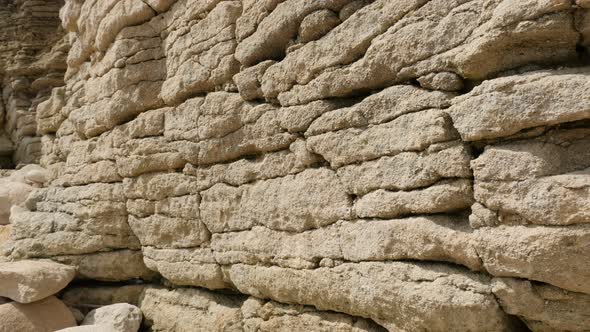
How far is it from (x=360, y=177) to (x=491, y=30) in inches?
59.5

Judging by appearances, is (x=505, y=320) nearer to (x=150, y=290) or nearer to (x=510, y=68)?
(x=510, y=68)

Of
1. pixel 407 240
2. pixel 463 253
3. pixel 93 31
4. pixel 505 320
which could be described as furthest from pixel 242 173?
pixel 93 31

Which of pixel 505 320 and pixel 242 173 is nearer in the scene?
pixel 505 320

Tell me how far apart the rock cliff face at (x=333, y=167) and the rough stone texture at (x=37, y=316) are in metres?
0.75

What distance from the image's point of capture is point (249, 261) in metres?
5.48

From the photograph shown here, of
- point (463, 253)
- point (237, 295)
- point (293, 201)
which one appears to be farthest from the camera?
point (237, 295)

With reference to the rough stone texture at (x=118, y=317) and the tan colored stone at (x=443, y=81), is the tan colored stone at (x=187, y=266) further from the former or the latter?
the tan colored stone at (x=443, y=81)

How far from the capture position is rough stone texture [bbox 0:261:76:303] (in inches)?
257

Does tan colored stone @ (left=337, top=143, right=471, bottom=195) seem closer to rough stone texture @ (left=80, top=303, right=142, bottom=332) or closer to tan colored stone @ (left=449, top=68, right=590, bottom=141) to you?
tan colored stone @ (left=449, top=68, right=590, bottom=141)

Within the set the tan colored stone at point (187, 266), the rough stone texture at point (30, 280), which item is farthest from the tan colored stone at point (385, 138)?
the rough stone texture at point (30, 280)

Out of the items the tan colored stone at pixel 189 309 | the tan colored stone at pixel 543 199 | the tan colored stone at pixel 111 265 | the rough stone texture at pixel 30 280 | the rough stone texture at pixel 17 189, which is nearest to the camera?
the tan colored stone at pixel 543 199

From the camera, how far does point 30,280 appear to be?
6633 millimetres

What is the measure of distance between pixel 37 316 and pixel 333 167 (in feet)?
14.4

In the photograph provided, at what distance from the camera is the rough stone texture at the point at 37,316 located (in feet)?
21.0
